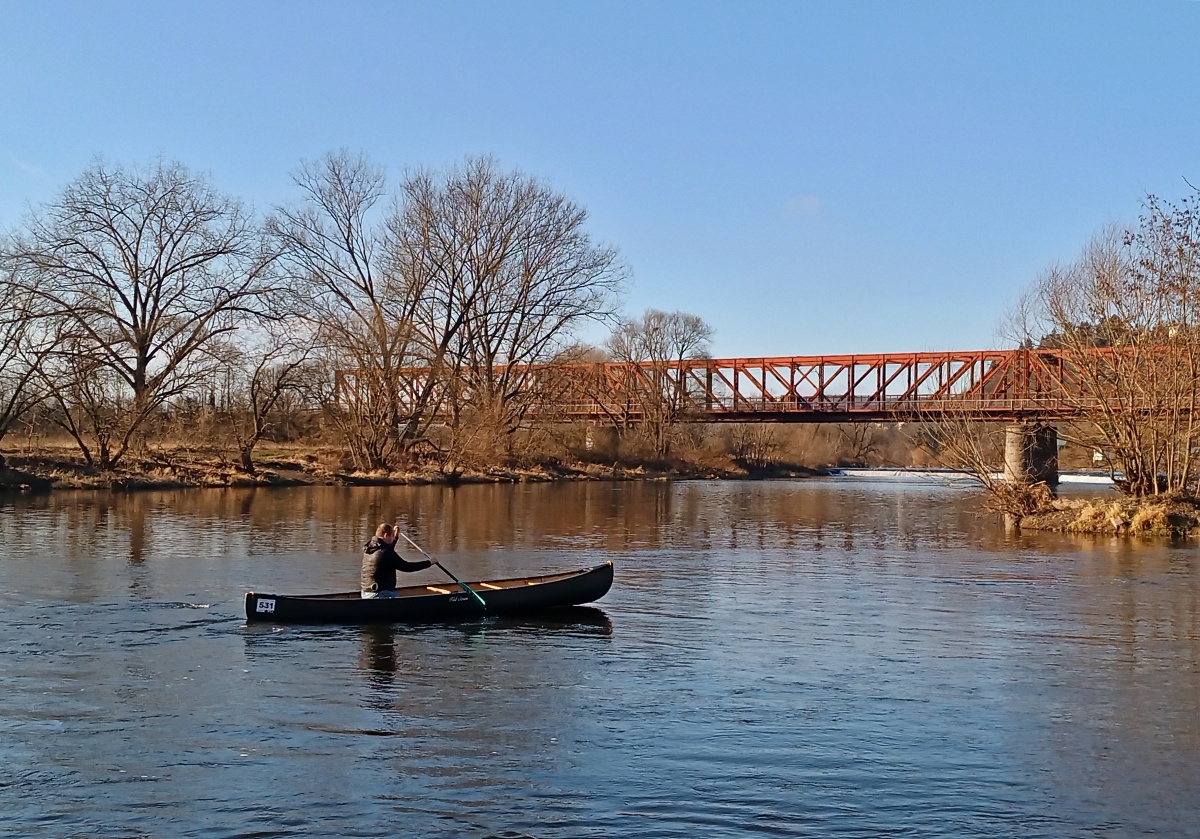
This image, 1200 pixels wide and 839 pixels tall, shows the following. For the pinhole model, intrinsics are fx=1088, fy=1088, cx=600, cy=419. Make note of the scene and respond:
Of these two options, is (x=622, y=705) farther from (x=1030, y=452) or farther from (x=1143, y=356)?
(x=1030, y=452)

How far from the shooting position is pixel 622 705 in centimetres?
1220

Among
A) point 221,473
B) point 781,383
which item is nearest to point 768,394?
point 781,383

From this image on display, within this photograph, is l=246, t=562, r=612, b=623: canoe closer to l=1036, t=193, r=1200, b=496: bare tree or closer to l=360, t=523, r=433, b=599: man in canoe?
l=360, t=523, r=433, b=599: man in canoe

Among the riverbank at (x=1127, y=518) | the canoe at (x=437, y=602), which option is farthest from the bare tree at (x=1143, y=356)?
the canoe at (x=437, y=602)

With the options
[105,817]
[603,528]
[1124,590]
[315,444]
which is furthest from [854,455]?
[105,817]

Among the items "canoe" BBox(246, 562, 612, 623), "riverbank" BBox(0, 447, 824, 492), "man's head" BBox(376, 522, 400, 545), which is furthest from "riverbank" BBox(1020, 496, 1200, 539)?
"riverbank" BBox(0, 447, 824, 492)

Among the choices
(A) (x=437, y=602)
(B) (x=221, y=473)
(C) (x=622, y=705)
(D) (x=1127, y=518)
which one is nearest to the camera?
(C) (x=622, y=705)

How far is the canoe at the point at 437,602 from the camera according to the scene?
16172 millimetres

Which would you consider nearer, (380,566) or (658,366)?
(380,566)

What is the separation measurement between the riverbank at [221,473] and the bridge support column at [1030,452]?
24.6 metres

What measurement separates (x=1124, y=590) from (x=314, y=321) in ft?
136

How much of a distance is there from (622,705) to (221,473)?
4117 centimetres

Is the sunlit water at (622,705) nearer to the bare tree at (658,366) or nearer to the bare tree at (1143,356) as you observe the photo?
the bare tree at (1143,356)

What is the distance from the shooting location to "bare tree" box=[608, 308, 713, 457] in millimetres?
81438
